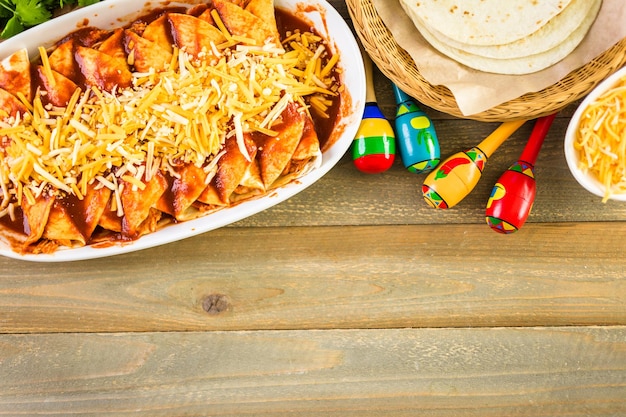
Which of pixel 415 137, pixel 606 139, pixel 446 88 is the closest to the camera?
pixel 606 139

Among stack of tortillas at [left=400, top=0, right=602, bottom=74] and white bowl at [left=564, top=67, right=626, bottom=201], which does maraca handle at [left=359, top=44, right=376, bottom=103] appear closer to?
stack of tortillas at [left=400, top=0, right=602, bottom=74]

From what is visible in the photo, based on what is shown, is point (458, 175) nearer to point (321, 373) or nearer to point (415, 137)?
point (415, 137)

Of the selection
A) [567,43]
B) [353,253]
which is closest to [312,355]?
[353,253]

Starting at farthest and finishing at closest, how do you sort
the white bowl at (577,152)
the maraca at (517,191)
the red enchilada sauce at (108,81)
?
1. the maraca at (517,191)
2. the red enchilada sauce at (108,81)
3. the white bowl at (577,152)

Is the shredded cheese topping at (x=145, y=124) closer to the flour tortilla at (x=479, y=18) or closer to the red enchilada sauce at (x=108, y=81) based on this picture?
the red enchilada sauce at (x=108, y=81)

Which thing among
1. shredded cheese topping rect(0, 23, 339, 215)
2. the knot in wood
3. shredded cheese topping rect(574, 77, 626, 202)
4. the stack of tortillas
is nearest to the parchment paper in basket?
the stack of tortillas

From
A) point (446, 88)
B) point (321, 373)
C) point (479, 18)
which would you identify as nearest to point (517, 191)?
point (446, 88)

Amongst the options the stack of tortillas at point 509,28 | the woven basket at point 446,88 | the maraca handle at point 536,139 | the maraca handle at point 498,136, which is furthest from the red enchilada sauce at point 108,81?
the maraca handle at point 536,139
